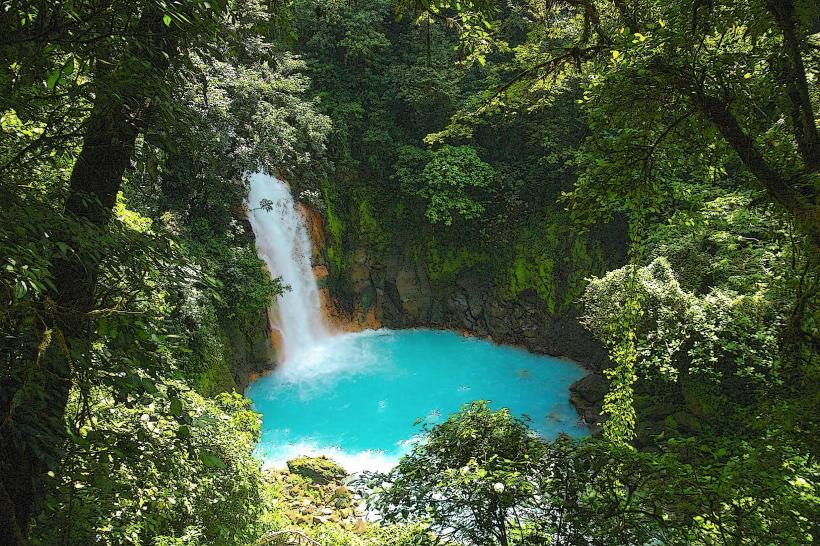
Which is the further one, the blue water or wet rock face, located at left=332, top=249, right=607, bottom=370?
wet rock face, located at left=332, top=249, right=607, bottom=370

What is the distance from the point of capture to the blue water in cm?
922

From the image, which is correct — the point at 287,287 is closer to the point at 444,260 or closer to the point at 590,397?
the point at 444,260

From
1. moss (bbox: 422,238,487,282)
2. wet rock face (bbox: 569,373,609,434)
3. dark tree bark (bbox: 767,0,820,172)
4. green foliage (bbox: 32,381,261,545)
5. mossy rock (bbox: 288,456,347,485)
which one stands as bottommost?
green foliage (bbox: 32,381,261,545)

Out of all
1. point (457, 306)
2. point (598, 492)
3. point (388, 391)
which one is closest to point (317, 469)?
point (388, 391)

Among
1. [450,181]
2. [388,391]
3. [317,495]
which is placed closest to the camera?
[317,495]

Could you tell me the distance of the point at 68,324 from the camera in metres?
1.91

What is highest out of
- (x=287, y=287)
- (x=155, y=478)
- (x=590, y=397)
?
(x=287, y=287)

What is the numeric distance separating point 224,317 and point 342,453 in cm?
333

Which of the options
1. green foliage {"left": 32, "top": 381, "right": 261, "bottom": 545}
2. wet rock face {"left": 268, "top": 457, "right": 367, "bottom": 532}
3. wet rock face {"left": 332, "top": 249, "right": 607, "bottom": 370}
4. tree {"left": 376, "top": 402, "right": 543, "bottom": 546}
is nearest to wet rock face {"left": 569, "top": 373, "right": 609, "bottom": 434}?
wet rock face {"left": 332, "top": 249, "right": 607, "bottom": 370}

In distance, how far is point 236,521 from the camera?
4.47m

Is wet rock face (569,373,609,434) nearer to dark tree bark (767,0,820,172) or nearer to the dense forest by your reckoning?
the dense forest

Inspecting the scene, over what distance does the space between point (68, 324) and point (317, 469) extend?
22.7 feet

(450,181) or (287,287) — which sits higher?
(450,181)

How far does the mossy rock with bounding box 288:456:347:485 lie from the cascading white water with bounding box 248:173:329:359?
3.59m
